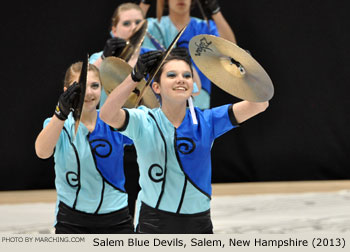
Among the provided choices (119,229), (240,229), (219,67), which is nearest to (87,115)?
(119,229)

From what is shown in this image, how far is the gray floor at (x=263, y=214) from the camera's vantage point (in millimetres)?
3881

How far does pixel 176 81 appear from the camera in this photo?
2.69 meters

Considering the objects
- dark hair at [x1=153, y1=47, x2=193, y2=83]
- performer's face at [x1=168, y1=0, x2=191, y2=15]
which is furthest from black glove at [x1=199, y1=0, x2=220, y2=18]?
dark hair at [x1=153, y1=47, x2=193, y2=83]

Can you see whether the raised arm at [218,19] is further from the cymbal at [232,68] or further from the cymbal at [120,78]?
the cymbal at [232,68]

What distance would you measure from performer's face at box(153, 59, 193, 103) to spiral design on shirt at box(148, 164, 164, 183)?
297mm

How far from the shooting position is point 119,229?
3018 mm

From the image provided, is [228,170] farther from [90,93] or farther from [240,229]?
[90,93]

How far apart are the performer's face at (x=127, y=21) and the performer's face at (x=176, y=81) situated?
111 cm

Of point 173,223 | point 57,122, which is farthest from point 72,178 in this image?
point 173,223

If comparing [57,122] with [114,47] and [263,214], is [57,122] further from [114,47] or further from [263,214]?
[263,214]

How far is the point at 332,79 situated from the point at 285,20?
0.68 metres

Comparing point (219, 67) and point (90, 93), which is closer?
point (219, 67)

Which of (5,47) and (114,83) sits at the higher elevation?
(114,83)

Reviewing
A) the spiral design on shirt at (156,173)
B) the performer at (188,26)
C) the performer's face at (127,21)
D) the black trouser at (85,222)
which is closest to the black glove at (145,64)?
the spiral design on shirt at (156,173)
